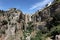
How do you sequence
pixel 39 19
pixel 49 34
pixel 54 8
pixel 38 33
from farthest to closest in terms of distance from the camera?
pixel 39 19 → pixel 54 8 → pixel 38 33 → pixel 49 34

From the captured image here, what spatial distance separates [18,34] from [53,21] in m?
7.24

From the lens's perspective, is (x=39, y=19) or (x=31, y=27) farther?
(x=39, y=19)

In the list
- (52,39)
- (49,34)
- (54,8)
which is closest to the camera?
(52,39)

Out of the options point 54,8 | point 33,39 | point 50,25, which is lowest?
point 33,39

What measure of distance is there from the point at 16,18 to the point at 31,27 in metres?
3.74

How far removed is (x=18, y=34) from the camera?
33969mm

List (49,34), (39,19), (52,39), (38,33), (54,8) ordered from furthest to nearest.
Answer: (39,19) → (54,8) → (38,33) → (49,34) → (52,39)

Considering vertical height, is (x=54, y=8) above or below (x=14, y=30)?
above

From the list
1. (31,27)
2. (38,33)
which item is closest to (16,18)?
(31,27)

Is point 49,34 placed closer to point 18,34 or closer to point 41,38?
point 41,38

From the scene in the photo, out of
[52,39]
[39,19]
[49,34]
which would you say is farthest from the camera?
[39,19]

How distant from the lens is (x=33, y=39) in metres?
30.3

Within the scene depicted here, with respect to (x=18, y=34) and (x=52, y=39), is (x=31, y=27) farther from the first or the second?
(x=52, y=39)

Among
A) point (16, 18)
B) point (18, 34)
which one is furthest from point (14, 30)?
point (16, 18)
